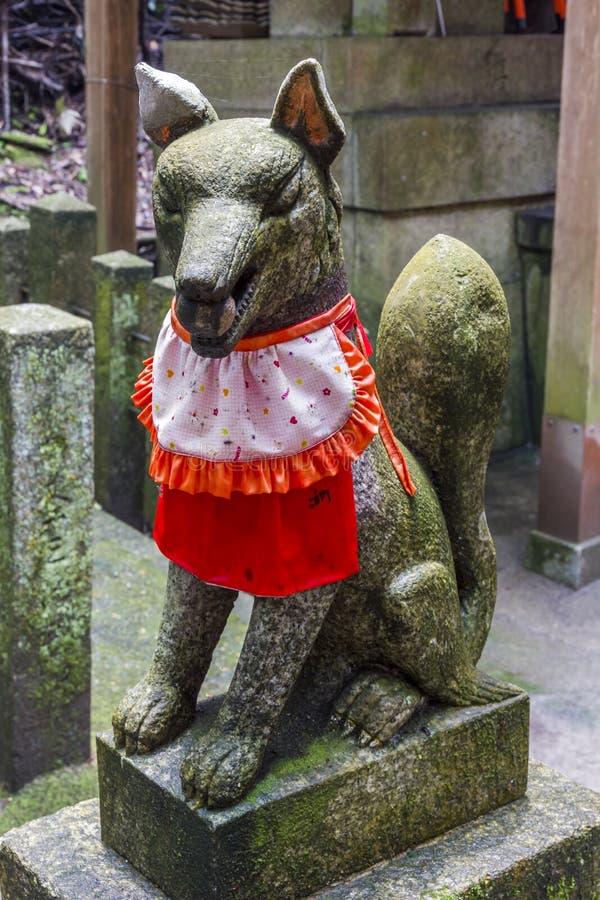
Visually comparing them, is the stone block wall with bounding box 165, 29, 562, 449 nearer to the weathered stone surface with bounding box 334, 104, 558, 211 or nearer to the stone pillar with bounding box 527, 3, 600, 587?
the weathered stone surface with bounding box 334, 104, 558, 211

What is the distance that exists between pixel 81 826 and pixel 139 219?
550cm

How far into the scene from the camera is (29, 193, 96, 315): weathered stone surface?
17.5 feet

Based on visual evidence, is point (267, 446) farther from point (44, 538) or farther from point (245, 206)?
point (44, 538)

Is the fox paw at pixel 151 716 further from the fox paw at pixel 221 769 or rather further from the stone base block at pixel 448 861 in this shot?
the stone base block at pixel 448 861

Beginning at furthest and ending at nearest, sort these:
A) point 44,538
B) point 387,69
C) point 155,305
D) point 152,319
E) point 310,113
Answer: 1. point 387,69
2. point 152,319
3. point 155,305
4. point 44,538
5. point 310,113

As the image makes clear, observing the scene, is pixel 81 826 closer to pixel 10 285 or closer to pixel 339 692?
pixel 339 692

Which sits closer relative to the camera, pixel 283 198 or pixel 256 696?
pixel 283 198

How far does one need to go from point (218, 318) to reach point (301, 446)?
0.83ft

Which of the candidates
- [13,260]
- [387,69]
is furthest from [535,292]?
[13,260]

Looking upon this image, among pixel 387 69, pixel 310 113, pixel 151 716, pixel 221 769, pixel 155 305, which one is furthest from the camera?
pixel 387 69

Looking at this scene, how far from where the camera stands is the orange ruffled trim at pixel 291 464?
1.71 m

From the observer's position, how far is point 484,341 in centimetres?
197

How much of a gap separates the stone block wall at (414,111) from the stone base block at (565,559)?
3.86 ft

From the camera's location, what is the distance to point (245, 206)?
63.7 inches
